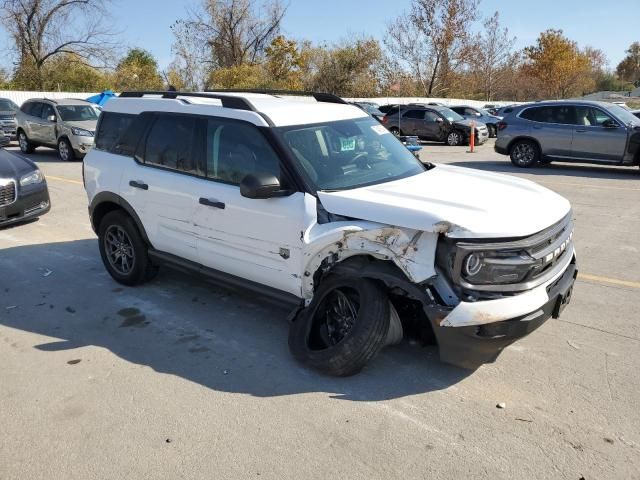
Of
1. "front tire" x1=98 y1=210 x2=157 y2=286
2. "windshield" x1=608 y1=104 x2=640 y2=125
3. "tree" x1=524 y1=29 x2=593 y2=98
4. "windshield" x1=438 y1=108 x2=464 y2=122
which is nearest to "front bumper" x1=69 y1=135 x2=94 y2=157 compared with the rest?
"front tire" x1=98 y1=210 x2=157 y2=286

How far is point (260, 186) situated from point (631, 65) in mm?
95617

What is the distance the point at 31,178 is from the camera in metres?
8.16

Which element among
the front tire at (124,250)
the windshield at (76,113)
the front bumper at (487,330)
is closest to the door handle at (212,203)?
the front tire at (124,250)

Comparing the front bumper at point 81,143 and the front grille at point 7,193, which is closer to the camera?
the front grille at point 7,193

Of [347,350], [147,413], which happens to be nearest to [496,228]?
[347,350]

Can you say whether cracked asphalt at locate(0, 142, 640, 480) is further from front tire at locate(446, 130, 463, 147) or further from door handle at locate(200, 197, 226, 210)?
front tire at locate(446, 130, 463, 147)

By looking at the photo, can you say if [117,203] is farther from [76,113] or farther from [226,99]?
[76,113]

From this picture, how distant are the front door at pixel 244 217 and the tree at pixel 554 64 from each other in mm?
59122

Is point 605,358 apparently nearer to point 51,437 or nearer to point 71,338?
point 51,437

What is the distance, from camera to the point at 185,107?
4684mm

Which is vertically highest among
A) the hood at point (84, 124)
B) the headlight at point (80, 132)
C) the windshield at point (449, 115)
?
the windshield at point (449, 115)

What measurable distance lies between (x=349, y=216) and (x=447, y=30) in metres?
42.7

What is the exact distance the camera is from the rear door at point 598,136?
1231cm

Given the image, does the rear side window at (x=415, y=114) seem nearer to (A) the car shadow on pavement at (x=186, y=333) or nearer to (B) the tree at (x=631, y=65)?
(A) the car shadow on pavement at (x=186, y=333)
